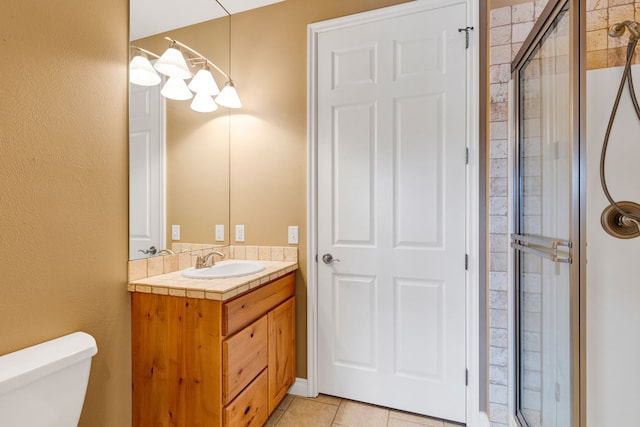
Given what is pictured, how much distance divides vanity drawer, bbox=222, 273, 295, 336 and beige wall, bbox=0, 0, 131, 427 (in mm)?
504

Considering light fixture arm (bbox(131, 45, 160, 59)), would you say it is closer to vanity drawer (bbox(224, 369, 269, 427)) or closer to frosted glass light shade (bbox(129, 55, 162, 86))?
frosted glass light shade (bbox(129, 55, 162, 86))

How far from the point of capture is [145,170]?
1519mm

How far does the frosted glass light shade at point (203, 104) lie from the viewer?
189 centimetres

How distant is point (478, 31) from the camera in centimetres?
161

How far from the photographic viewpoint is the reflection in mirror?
1.47 m

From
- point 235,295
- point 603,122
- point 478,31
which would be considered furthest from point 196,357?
point 478,31

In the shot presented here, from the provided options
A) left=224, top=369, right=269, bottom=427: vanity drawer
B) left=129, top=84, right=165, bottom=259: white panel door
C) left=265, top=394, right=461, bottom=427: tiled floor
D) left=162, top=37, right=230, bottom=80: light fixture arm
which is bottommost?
left=265, top=394, right=461, bottom=427: tiled floor

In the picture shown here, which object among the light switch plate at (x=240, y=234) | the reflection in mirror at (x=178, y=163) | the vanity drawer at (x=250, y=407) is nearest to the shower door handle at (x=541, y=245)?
the vanity drawer at (x=250, y=407)

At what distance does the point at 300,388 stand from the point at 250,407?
0.57 metres

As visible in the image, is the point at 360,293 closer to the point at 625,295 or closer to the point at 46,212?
the point at 625,295

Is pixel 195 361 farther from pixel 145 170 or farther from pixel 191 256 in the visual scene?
pixel 145 170

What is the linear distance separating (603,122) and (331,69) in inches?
56.0

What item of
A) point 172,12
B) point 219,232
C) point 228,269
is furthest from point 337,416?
point 172,12

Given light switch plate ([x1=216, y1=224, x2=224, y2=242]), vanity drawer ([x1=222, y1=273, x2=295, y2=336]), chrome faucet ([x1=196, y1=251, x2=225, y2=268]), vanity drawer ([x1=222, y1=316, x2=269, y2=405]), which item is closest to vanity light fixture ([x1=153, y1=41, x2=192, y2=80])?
light switch plate ([x1=216, y1=224, x2=224, y2=242])
